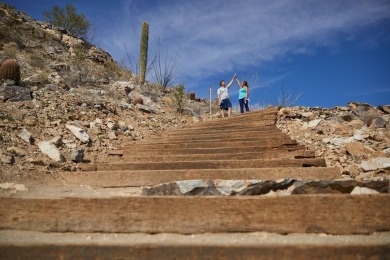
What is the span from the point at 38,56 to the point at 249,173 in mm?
11302

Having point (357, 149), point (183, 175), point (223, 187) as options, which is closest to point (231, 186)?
point (223, 187)

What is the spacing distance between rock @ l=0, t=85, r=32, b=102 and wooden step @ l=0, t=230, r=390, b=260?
4377 millimetres

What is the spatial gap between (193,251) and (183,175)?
4.97ft

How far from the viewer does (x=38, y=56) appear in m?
10.8

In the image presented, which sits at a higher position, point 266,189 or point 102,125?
point 102,125

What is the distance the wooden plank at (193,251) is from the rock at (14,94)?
448 cm

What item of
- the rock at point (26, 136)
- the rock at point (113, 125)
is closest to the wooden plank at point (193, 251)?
the rock at point (26, 136)

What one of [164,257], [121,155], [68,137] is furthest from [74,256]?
[68,137]

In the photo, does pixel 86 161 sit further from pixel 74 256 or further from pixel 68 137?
pixel 74 256

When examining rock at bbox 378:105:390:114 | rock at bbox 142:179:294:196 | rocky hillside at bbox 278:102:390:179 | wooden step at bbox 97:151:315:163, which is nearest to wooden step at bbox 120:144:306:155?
wooden step at bbox 97:151:315:163

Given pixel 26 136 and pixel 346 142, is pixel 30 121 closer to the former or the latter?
pixel 26 136

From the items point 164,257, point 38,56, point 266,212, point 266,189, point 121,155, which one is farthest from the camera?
point 38,56

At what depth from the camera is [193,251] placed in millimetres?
1118

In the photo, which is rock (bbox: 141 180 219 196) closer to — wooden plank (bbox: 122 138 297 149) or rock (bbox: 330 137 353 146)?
wooden plank (bbox: 122 138 297 149)
